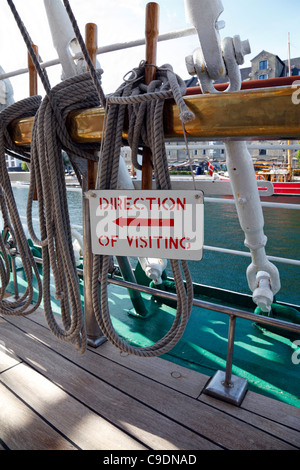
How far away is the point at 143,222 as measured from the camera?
0.97m

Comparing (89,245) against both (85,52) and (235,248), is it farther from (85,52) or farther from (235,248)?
(235,248)

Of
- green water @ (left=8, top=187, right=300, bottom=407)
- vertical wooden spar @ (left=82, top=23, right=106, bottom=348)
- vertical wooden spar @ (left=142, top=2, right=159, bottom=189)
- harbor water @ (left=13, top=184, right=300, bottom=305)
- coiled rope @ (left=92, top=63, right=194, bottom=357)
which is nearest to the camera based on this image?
coiled rope @ (left=92, top=63, right=194, bottom=357)

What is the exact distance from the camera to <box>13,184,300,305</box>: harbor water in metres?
4.96

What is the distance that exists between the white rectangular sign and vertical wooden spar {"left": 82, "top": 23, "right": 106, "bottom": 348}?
0.39 meters

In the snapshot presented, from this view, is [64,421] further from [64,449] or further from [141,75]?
[141,75]

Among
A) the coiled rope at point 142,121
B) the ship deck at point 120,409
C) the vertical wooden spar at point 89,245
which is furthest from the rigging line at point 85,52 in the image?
the ship deck at point 120,409

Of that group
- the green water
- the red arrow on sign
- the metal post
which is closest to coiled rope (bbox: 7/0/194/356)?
the red arrow on sign

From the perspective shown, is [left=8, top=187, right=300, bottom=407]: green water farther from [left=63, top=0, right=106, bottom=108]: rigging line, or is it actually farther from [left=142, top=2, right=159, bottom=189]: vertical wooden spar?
[left=63, top=0, right=106, bottom=108]: rigging line

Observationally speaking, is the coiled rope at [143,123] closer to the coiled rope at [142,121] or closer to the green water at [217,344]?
the coiled rope at [142,121]

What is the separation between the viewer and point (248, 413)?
115cm

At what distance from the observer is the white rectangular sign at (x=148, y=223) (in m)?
0.90

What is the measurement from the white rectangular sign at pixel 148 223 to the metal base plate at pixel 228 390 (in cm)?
65

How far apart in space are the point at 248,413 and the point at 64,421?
69 cm

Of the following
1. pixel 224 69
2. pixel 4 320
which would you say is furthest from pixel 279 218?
pixel 4 320
